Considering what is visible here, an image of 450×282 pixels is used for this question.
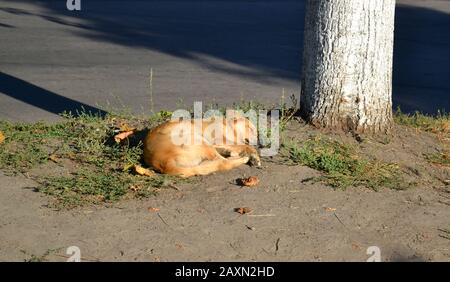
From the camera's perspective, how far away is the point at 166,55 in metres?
12.9

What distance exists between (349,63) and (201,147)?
1569 millimetres

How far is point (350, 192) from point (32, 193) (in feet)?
8.04

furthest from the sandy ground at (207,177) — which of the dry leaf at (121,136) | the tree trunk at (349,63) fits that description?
the dry leaf at (121,136)

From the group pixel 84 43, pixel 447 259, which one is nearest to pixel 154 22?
pixel 84 43

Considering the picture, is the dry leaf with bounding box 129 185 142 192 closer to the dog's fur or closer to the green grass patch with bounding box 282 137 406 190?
the dog's fur

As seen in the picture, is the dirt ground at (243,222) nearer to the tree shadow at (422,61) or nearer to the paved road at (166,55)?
the paved road at (166,55)

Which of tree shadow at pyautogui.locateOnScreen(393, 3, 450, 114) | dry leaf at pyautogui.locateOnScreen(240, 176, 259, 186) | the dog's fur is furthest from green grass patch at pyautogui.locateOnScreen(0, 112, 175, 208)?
tree shadow at pyautogui.locateOnScreen(393, 3, 450, 114)

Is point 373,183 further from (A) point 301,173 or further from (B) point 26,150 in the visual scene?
(B) point 26,150

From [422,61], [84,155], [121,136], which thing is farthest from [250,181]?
[422,61]

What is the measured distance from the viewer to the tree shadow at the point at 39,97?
30.9 ft

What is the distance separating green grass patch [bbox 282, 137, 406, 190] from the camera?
679 centimetres

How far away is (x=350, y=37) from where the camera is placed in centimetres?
734

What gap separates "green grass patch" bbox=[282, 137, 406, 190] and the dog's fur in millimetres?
406

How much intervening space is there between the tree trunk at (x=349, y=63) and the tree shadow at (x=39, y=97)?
2.64 m
